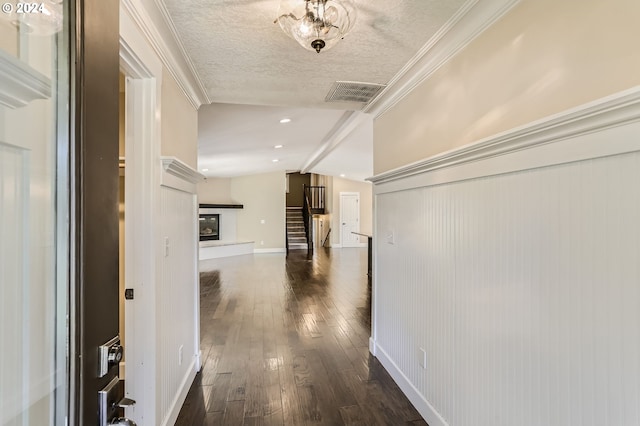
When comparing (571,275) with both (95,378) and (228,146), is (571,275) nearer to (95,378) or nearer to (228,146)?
(95,378)

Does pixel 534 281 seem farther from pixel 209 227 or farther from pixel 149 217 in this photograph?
pixel 209 227

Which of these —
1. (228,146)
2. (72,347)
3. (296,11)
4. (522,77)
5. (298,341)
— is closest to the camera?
(72,347)

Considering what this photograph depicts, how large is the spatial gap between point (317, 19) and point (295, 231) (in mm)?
10705

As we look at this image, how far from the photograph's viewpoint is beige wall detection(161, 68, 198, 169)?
1874 mm

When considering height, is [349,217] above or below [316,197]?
below

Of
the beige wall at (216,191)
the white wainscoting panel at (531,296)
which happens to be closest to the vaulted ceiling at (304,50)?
the white wainscoting panel at (531,296)

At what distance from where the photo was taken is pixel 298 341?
325 cm

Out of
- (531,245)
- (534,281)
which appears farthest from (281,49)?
(534,281)

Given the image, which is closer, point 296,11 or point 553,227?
point 553,227

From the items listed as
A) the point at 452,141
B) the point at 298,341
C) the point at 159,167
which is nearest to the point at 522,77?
the point at 452,141

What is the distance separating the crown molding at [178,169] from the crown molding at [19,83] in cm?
117

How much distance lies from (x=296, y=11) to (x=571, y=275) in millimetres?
1538

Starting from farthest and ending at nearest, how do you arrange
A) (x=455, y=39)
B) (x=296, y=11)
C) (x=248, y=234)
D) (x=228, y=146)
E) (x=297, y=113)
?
(x=248, y=234), (x=228, y=146), (x=297, y=113), (x=455, y=39), (x=296, y=11)

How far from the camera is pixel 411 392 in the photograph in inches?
86.3
